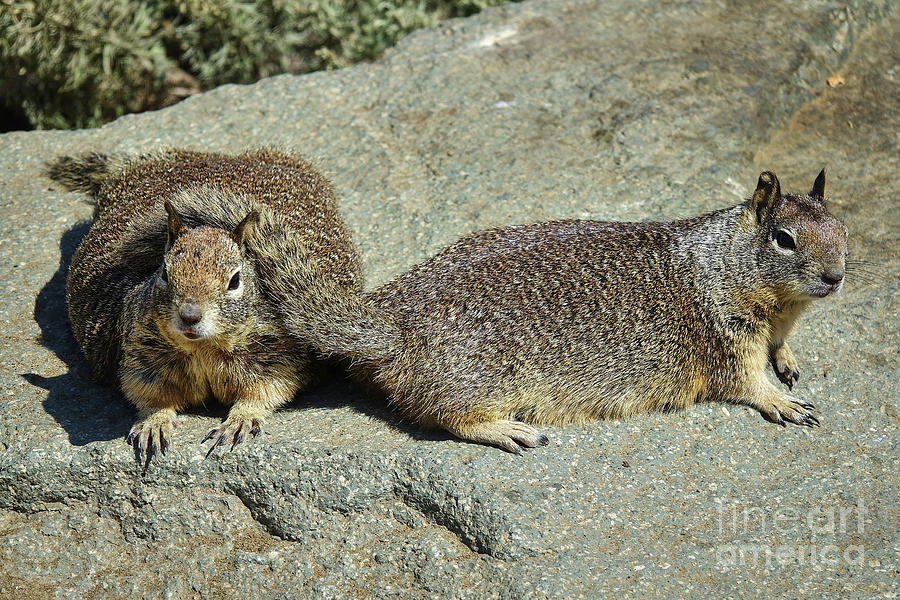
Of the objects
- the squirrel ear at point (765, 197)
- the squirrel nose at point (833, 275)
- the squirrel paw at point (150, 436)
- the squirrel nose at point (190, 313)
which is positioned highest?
the squirrel ear at point (765, 197)

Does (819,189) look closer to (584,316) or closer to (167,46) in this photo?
(584,316)

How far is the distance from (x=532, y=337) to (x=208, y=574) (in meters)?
2.00

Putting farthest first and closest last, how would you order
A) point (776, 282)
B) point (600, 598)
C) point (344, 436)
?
point (776, 282)
point (344, 436)
point (600, 598)

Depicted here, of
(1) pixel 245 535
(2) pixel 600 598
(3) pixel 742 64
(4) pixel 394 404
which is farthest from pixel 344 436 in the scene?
(3) pixel 742 64

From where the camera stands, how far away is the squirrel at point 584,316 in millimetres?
4875

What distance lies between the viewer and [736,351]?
5.34m

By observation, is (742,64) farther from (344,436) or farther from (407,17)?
(344,436)

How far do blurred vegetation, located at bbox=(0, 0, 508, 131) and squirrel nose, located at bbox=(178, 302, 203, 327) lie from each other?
5.05m

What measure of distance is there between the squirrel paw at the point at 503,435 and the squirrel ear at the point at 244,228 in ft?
4.70

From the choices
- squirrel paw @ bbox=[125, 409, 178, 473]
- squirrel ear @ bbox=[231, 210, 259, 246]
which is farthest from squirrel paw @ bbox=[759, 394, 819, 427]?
squirrel paw @ bbox=[125, 409, 178, 473]

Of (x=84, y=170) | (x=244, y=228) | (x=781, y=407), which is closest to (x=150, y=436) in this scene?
(x=244, y=228)

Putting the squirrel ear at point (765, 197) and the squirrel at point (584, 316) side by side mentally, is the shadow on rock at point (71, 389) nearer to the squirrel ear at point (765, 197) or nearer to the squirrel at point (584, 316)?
the squirrel at point (584, 316)

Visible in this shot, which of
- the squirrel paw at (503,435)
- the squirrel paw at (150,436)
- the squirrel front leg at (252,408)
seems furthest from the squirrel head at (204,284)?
the squirrel paw at (503,435)

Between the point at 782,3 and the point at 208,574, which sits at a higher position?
the point at 782,3
